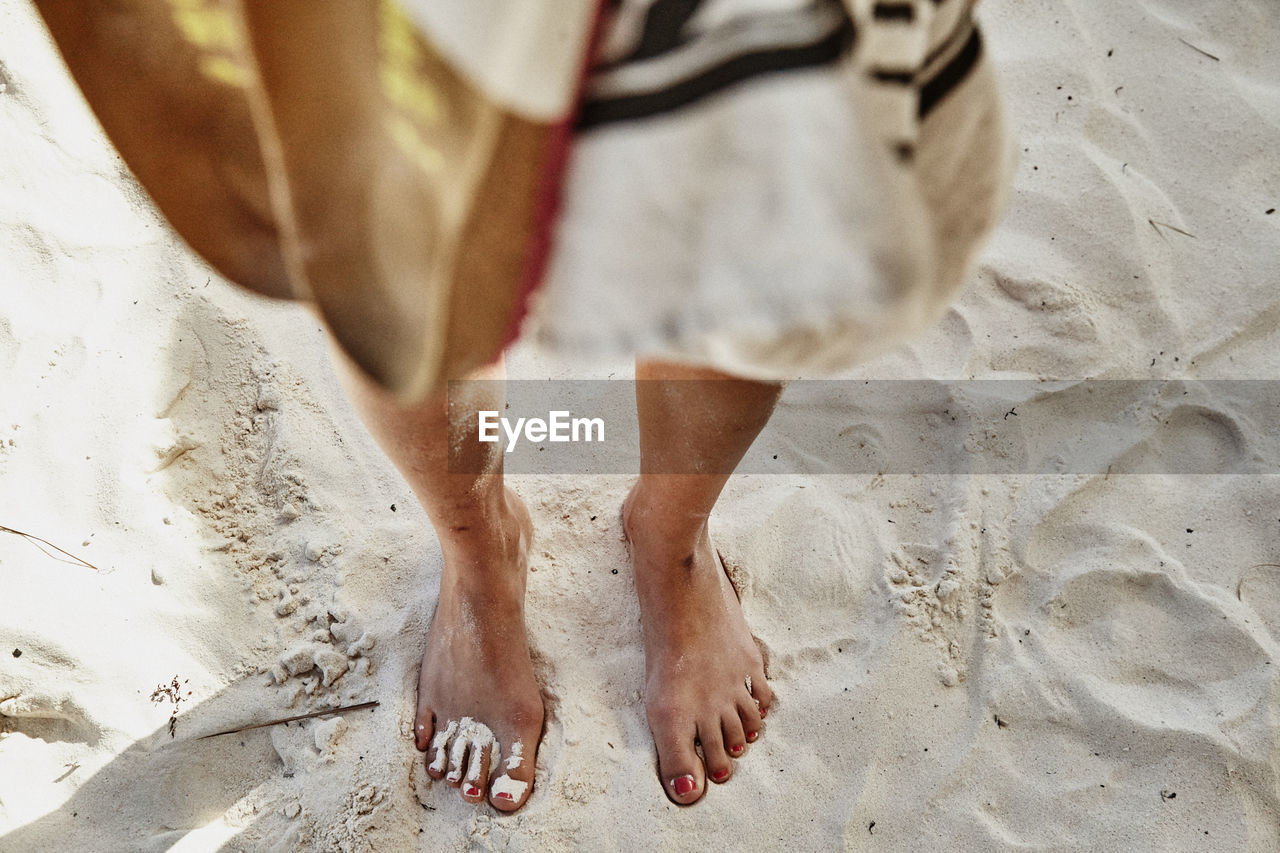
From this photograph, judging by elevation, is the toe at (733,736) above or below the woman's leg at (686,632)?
below

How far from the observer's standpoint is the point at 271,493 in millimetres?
1329

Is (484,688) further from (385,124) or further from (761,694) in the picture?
(385,124)

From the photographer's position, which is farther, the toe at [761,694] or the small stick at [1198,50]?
the small stick at [1198,50]

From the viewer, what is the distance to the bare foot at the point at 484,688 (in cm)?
114

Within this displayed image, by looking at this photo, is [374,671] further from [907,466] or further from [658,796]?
[907,466]

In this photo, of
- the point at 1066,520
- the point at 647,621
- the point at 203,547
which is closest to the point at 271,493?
the point at 203,547

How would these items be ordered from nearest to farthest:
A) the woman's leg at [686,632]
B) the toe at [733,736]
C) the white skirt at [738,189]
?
the white skirt at [738,189] → the woman's leg at [686,632] → the toe at [733,736]

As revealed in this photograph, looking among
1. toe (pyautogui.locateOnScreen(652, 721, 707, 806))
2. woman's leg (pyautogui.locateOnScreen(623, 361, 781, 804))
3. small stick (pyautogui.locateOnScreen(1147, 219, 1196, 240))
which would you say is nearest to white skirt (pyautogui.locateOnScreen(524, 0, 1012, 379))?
woman's leg (pyautogui.locateOnScreen(623, 361, 781, 804))

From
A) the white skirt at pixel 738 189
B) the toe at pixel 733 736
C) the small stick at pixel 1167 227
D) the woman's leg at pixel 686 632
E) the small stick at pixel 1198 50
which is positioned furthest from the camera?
the small stick at pixel 1198 50

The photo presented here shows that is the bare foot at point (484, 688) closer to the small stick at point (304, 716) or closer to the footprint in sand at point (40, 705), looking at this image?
the small stick at point (304, 716)

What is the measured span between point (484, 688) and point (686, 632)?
0.33 meters

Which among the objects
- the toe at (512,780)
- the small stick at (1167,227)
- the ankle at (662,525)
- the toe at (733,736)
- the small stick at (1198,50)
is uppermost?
the small stick at (1198,50)

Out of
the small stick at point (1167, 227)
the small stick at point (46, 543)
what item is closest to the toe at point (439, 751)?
the small stick at point (46, 543)

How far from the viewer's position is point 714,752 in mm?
1179
